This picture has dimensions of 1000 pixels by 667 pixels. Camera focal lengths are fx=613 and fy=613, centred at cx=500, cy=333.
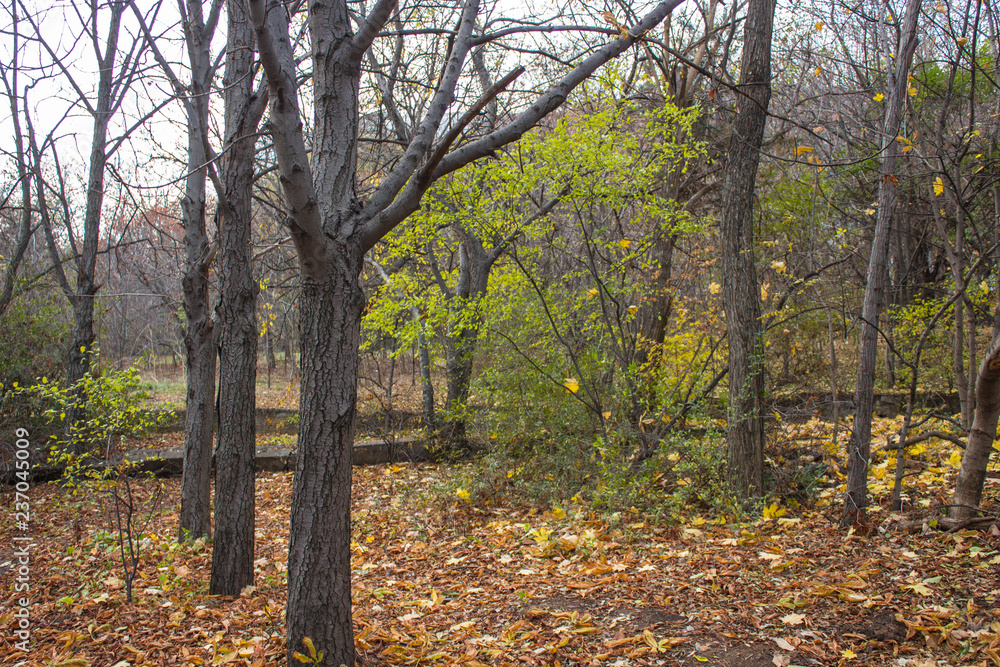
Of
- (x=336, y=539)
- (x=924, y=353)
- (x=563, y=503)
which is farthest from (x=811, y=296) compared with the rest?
(x=336, y=539)

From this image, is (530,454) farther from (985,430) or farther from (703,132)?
(703,132)

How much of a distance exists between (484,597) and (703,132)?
887 cm

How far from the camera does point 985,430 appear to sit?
397cm

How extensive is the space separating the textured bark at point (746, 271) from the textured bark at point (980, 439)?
1600 mm

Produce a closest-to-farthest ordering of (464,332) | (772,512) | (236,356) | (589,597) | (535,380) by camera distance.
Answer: (589,597) < (236,356) < (772,512) < (535,380) < (464,332)

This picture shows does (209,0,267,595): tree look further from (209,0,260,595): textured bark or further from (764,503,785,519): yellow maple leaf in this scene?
(764,503,785,519): yellow maple leaf

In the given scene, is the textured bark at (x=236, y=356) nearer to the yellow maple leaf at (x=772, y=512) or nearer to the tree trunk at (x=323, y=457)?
the tree trunk at (x=323, y=457)

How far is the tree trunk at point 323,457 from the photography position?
9.22 feet

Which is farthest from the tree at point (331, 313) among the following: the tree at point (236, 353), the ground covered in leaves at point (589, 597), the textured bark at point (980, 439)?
the textured bark at point (980, 439)

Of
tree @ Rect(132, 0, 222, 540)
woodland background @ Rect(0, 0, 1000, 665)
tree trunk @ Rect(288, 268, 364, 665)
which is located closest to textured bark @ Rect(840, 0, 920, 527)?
woodland background @ Rect(0, 0, 1000, 665)

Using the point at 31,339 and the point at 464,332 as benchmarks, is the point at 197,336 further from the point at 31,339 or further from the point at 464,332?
the point at 31,339

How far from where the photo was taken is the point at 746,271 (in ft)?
18.5

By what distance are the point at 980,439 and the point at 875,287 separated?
119 cm

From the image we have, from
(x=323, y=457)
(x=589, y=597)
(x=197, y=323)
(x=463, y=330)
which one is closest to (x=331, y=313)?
(x=323, y=457)
